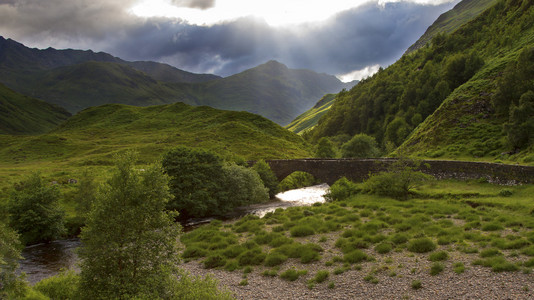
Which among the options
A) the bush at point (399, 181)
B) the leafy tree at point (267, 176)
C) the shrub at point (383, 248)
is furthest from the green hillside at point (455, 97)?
the shrub at point (383, 248)

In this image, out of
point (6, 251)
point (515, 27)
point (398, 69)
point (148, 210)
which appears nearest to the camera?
point (6, 251)

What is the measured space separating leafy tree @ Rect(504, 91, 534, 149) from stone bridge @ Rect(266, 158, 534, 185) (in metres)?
12.4

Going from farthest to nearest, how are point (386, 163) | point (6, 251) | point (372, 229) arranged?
point (386, 163) → point (372, 229) → point (6, 251)

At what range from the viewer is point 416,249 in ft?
75.6

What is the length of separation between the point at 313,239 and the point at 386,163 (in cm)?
3156

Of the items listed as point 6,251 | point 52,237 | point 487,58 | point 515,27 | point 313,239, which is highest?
point 515,27

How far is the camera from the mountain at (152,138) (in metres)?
109

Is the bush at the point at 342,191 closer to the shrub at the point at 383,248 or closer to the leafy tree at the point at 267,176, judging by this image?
the leafy tree at the point at 267,176

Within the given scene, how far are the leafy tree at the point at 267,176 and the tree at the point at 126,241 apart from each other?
179 ft

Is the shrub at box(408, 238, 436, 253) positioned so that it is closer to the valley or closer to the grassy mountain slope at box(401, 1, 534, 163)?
the valley

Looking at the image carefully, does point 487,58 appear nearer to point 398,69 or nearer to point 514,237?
point 398,69

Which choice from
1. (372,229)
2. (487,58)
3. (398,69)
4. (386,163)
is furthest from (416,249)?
(398,69)

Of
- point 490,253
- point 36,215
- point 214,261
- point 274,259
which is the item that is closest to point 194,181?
point 36,215

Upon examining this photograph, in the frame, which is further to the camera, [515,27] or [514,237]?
[515,27]
